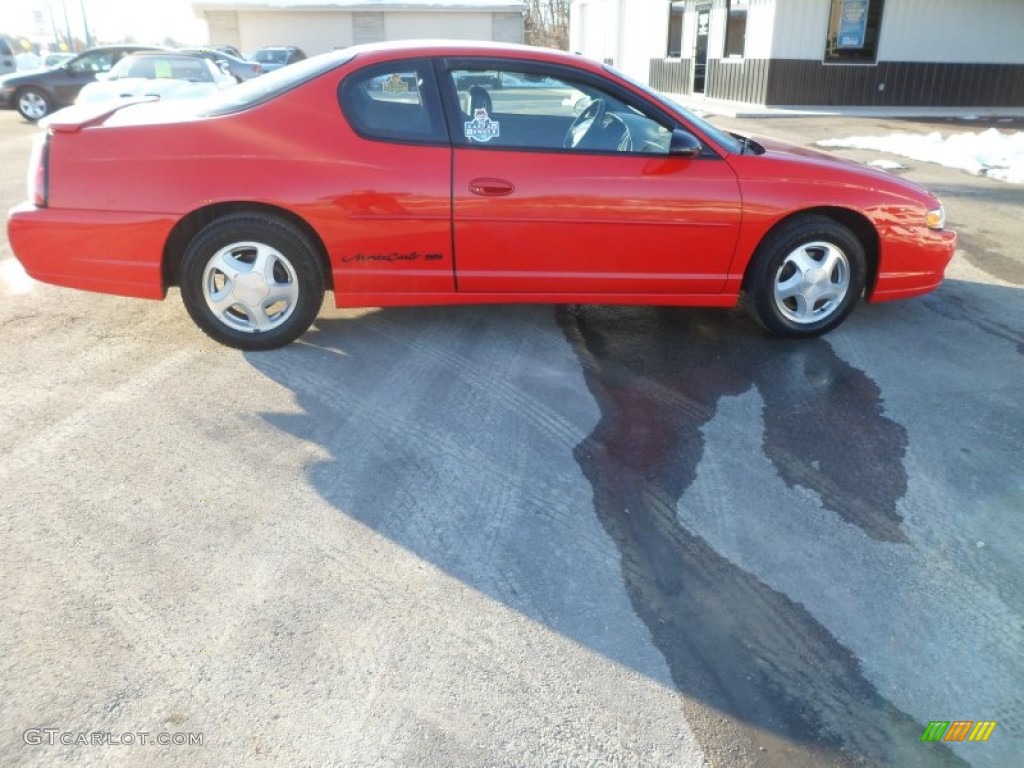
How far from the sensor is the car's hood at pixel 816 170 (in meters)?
4.74

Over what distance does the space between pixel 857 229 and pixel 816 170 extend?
462mm

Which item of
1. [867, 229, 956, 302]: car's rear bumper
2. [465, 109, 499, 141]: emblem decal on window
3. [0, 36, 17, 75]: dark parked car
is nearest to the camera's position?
[465, 109, 499, 141]: emblem decal on window

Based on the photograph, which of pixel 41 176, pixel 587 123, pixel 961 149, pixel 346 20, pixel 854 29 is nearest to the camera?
pixel 41 176

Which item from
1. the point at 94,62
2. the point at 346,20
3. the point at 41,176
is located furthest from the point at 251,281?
the point at 346,20

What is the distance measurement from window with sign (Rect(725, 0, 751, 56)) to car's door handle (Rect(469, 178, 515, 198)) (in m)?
18.0

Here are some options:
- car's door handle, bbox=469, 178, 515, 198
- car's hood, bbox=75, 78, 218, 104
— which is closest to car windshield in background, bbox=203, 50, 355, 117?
car's door handle, bbox=469, 178, 515, 198

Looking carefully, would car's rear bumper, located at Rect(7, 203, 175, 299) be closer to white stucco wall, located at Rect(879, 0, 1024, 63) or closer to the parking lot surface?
the parking lot surface

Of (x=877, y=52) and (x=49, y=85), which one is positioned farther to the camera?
(x=877, y=52)

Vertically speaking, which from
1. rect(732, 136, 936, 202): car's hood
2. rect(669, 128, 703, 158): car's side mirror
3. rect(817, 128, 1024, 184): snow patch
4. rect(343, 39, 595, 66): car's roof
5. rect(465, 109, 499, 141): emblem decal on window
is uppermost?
rect(343, 39, 595, 66): car's roof

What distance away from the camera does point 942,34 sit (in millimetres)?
19375

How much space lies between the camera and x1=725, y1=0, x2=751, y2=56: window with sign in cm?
2025

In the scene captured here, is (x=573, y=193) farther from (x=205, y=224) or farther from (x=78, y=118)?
(x=78, y=118)

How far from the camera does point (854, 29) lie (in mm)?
19156

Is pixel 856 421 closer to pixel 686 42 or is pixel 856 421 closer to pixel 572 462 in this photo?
pixel 572 462
